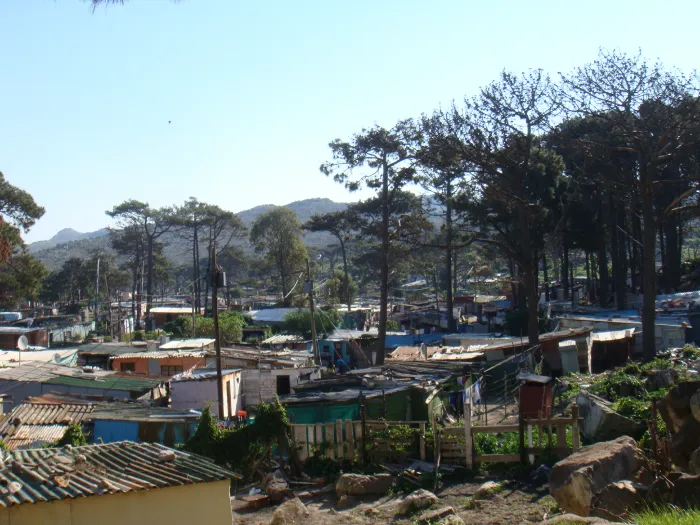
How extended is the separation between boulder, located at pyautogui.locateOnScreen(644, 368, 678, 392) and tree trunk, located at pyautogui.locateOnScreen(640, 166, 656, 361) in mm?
3273

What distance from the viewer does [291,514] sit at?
33.9ft

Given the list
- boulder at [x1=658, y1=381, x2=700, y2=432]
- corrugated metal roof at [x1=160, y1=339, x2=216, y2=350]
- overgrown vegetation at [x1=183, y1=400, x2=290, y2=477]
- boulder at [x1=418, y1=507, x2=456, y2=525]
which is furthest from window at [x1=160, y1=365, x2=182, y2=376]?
boulder at [x1=658, y1=381, x2=700, y2=432]

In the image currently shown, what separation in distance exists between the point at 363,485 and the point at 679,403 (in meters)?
4.99

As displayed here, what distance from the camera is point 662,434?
10883 mm

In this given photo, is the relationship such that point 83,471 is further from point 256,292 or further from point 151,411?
point 256,292

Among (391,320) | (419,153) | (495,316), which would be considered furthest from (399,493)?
(391,320)

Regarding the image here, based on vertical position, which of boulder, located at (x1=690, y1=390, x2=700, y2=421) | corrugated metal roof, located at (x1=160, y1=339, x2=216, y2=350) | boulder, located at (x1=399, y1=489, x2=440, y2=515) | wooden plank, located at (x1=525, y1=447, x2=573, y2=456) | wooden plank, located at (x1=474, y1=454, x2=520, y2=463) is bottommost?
boulder, located at (x1=399, y1=489, x2=440, y2=515)

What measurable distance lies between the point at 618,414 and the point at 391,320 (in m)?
32.8

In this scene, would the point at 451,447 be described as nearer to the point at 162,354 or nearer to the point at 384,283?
the point at 384,283

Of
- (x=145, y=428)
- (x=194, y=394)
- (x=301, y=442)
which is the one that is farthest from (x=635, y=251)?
(x=145, y=428)

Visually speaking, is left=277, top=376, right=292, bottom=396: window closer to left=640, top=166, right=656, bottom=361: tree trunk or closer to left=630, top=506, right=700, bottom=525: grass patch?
left=640, top=166, right=656, bottom=361: tree trunk

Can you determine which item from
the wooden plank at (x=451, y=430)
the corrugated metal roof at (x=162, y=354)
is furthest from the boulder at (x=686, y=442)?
the corrugated metal roof at (x=162, y=354)

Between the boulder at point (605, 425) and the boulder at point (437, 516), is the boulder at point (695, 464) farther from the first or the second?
the boulder at point (605, 425)

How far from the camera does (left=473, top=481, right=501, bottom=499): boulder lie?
10421mm
